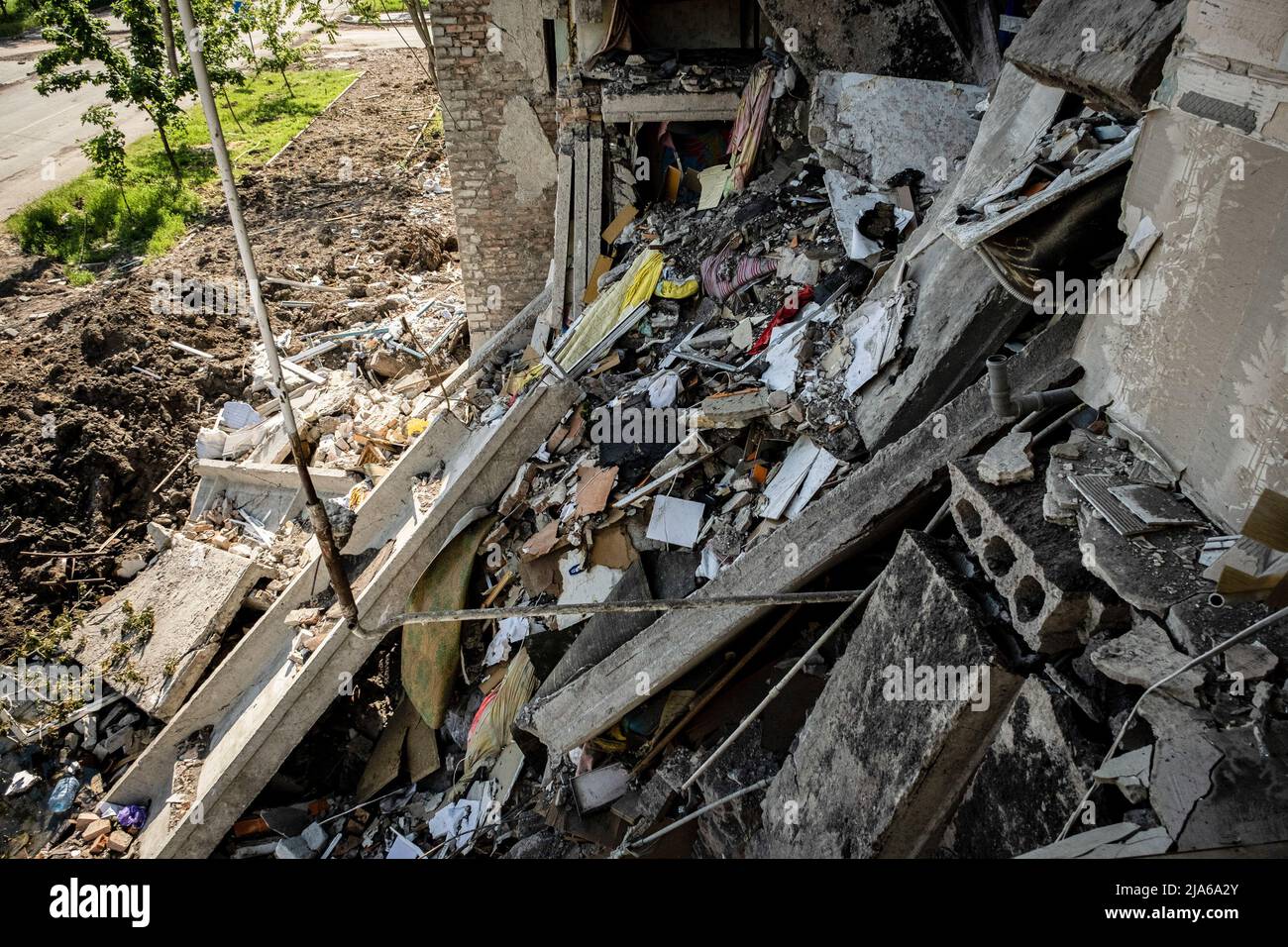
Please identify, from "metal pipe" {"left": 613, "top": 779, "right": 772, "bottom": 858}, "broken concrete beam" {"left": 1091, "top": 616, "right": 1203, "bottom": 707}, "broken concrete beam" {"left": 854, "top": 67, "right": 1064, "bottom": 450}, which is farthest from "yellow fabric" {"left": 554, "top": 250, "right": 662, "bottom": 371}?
"broken concrete beam" {"left": 1091, "top": 616, "right": 1203, "bottom": 707}

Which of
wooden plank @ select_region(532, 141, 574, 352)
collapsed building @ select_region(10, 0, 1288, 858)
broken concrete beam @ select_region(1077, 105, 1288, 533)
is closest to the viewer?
broken concrete beam @ select_region(1077, 105, 1288, 533)

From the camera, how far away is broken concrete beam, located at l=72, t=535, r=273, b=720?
7070 mm

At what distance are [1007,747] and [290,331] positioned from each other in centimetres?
1020

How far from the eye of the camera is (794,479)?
4.77 meters

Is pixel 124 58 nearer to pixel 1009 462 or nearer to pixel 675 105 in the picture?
pixel 675 105

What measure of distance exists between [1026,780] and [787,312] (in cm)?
403

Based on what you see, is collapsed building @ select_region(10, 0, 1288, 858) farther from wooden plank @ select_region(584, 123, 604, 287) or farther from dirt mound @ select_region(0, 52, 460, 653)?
dirt mound @ select_region(0, 52, 460, 653)

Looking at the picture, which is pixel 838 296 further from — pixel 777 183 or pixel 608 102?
pixel 608 102

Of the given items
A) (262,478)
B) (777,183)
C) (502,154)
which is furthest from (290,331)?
(777,183)

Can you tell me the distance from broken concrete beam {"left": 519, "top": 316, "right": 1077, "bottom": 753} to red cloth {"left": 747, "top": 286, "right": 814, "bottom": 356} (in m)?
2.22

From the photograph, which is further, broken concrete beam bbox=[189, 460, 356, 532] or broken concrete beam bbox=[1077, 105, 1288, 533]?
broken concrete beam bbox=[189, 460, 356, 532]

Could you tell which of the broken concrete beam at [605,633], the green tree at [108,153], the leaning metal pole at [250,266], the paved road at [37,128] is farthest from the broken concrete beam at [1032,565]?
the paved road at [37,128]

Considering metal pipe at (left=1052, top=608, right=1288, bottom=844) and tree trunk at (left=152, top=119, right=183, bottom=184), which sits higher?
metal pipe at (left=1052, top=608, right=1288, bottom=844)

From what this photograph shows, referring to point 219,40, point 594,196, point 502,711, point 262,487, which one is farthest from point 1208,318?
point 219,40
